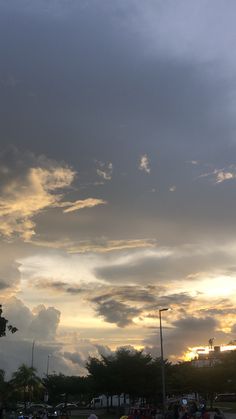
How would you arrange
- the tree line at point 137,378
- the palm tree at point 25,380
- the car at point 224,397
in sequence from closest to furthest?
1. the tree line at point 137,378
2. the palm tree at point 25,380
3. the car at point 224,397

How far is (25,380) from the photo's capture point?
297 feet

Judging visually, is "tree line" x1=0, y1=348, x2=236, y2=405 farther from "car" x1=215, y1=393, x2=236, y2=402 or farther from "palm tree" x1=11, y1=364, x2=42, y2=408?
"car" x1=215, y1=393, x2=236, y2=402

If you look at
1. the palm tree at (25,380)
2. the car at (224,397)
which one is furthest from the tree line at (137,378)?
the car at (224,397)

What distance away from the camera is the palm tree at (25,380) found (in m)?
90.6

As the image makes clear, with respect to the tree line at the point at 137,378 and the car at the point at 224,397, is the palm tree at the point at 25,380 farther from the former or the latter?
the car at the point at 224,397

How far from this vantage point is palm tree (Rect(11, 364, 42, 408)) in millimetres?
90625

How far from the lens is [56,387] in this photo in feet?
418

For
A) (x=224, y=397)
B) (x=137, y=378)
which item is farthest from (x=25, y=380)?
(x=224, y=397)

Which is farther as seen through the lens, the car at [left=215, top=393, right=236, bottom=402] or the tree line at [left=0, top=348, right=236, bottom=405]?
the car at [left=215, top=393, right=236, bottom=402]

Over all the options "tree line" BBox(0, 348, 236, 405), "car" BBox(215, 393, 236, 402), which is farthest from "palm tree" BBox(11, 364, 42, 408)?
"car" BBox(215, 393, 236, 402)

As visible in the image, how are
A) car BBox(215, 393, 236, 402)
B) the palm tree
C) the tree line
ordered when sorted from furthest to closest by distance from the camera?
car BBox(215, 393, 236, 402), the palm tree, the tree line

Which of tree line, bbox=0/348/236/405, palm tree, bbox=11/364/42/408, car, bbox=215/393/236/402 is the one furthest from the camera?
car, bbox=215/393/236/402

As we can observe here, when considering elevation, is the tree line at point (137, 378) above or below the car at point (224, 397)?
above

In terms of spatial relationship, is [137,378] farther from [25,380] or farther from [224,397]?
[224,397]
